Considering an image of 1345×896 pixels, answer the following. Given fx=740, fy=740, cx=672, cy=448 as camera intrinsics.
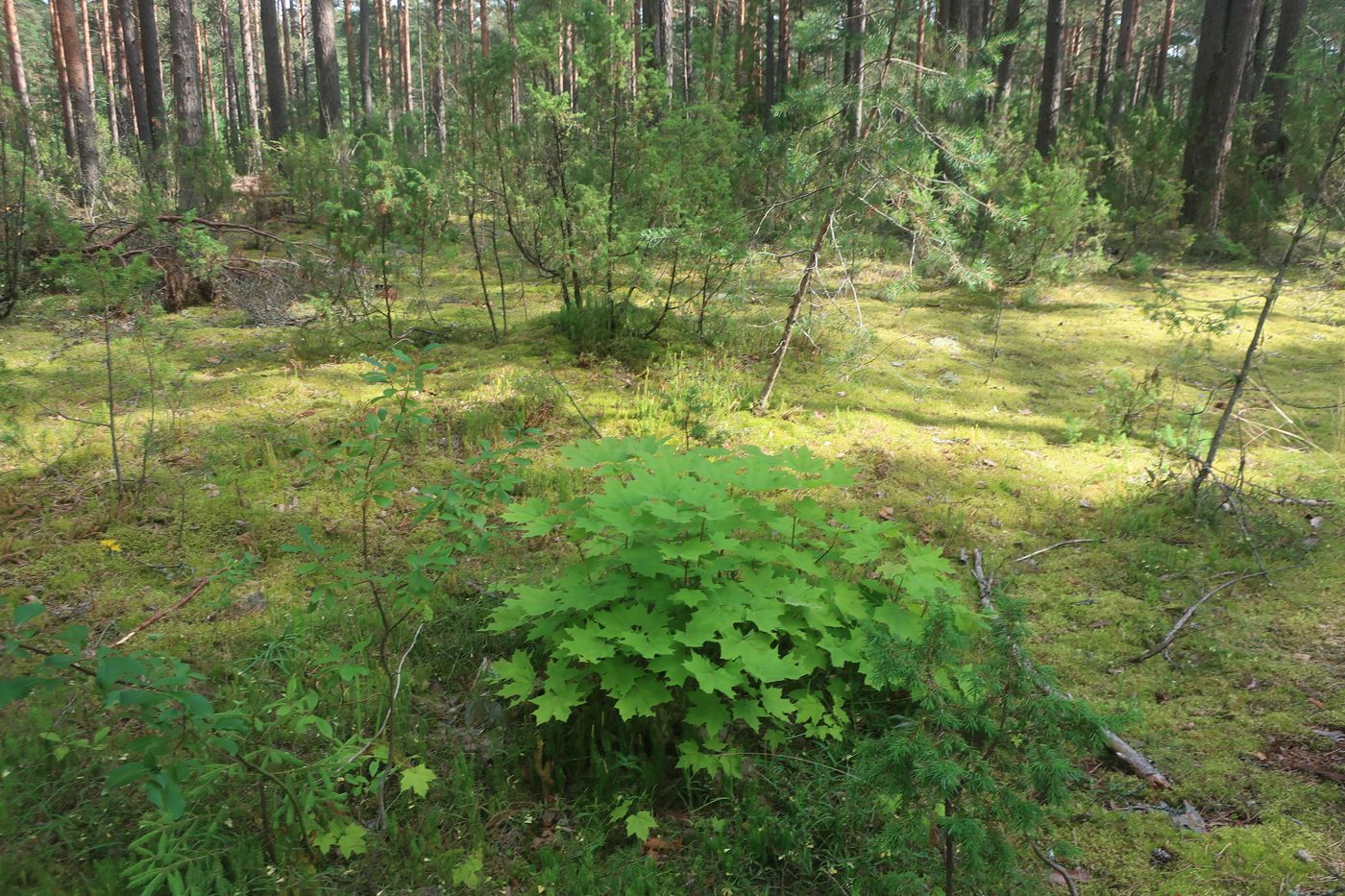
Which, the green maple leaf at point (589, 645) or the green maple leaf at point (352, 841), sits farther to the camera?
the green maple leaf at point (589, 645)

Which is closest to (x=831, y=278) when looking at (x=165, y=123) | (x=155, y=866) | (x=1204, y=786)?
(x=1204, y=786)

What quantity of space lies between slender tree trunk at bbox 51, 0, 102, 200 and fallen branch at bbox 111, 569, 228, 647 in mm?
9910

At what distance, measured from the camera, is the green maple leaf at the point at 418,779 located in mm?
2363

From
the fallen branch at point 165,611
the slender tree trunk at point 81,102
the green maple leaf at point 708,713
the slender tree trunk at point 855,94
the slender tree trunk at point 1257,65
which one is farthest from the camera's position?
the slender tree trunk at point 1257,65

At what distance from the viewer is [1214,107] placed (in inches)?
475

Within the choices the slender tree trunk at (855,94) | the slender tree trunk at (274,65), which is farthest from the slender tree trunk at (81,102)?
the slender tree trunk at (855,94)

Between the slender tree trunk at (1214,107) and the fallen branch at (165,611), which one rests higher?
the slender tree trunk at (1214,107)

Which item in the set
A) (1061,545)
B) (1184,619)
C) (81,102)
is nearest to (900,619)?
(1184,619)

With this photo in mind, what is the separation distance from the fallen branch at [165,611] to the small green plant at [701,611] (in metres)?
1.45

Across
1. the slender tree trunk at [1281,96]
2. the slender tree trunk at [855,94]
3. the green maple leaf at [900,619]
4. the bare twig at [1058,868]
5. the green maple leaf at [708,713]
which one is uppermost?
the slender tree trunk at [1281,96]

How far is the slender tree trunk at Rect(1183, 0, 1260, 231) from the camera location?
39.1 feet

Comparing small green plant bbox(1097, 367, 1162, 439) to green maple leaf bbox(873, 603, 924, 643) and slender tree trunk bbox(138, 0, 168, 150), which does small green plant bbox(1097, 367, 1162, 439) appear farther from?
slender tree trunk bbox(138, 0, 168, 150)

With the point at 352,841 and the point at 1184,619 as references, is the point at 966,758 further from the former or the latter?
the point at 1184,619

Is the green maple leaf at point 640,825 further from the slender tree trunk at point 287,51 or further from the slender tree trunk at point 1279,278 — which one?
the slender tree trunk at point 287,51
